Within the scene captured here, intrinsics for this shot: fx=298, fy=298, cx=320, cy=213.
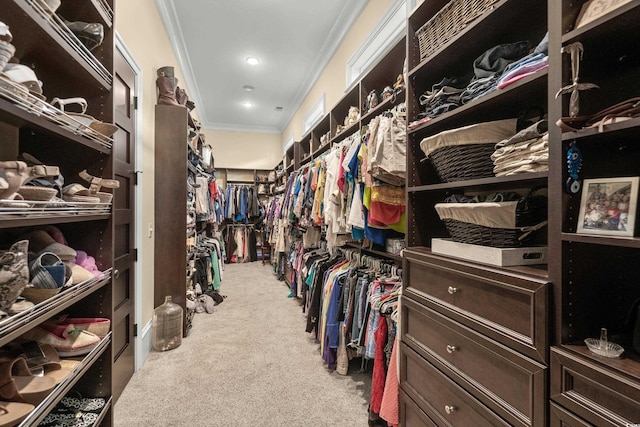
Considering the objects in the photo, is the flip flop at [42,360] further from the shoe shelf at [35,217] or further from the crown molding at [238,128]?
the crown molding at [238,128]

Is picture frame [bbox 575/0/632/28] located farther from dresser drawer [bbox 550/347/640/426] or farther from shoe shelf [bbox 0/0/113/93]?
shoe shelf [bbox 0/0/113/93]

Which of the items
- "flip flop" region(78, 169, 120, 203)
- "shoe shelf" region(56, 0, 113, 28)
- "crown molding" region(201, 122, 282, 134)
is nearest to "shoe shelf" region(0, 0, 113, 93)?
"shoe shelf" region(56, 0, 113, 28)

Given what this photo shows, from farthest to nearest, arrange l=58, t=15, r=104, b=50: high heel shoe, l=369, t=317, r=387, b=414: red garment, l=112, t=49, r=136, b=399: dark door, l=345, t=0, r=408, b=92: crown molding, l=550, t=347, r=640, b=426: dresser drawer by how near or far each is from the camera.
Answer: l=345, t=0, r=408, b=92: crown molding → l=112, t=49, r=136, b=399: dark door → l=369, t=317, r=387, b=414: red garment → l=58, t=15, r=104, b=50: high heel shoe → l=550, t=347, r=640, b=426: dresser drawer

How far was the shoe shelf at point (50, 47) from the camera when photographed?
84 cm

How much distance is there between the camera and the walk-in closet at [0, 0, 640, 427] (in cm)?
75

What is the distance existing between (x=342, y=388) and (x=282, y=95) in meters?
4.66

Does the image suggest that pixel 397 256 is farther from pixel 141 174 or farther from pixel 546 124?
pixel 141 174

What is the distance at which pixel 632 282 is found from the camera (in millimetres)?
815

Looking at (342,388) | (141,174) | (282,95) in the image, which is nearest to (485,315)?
(342,388)

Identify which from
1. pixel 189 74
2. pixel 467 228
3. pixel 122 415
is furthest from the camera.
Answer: pixel 189 74

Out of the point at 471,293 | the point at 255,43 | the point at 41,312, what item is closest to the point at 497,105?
the point at 471,293

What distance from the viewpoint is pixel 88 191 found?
118 cm

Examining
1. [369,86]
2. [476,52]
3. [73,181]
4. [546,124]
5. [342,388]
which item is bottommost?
[342,388]

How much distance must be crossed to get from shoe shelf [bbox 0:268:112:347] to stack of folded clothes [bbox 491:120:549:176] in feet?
4.68
